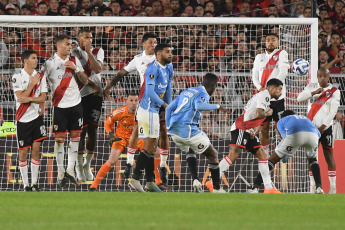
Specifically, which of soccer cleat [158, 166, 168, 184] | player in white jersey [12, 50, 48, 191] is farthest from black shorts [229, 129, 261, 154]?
player in white jersey [12, 50, 48, 191]

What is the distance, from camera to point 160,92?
11062 millimetres

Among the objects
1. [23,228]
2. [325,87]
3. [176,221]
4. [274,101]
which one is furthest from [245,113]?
[23,228]

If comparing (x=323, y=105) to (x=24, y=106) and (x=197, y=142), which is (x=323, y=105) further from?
(x=24, y=106)

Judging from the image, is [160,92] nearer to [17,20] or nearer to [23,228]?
[17,20]

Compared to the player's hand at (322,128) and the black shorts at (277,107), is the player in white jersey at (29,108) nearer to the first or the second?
the black shorts at (277,107)

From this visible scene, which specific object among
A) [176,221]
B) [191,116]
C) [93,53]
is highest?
[93,53]

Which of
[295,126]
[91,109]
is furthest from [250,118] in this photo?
[91,109]

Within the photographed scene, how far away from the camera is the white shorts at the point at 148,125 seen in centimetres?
1073

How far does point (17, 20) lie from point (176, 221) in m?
6.98

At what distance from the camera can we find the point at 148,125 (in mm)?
10742

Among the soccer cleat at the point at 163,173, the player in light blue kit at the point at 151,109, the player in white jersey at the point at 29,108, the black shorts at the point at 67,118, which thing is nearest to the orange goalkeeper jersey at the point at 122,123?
the soccer cleat at the point at 163,173

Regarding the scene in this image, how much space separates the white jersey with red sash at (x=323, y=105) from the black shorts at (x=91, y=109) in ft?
11.2

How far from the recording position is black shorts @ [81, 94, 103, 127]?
1187cm

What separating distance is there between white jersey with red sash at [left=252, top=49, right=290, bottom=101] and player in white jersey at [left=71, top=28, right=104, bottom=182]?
2755mm
